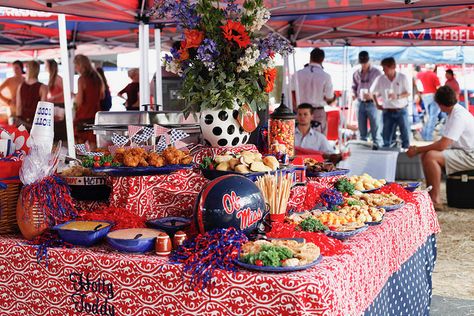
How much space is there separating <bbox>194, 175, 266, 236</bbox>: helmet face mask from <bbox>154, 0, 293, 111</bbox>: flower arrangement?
25.7 inches

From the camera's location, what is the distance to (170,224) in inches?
96.1

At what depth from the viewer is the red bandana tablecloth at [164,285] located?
1.96 meters

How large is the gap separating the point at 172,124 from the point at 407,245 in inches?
57.4

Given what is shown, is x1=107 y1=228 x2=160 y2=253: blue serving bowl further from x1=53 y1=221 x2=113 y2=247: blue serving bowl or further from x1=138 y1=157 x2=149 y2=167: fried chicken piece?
x1=138 y1=157 x2=149 y2=167: fried chicken piece

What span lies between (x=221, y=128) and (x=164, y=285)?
3.21 feet

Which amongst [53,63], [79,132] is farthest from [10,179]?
[53,63]

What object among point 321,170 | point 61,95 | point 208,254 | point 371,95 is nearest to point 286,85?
point 371,95

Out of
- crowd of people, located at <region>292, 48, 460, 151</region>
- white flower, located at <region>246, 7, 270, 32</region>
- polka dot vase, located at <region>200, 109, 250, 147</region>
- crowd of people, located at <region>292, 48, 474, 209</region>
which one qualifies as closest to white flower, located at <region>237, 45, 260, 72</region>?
white flower, located at <region>246, 7, 270, 32</region>

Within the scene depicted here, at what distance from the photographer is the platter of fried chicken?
2.59 meters

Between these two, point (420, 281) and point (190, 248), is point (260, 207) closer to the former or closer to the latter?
point (190, 248)

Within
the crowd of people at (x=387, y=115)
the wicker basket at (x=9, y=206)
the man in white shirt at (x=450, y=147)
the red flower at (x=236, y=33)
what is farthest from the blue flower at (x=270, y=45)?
the man in white shirt at (x=450, y=147)

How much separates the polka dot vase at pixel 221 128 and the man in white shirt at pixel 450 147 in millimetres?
4509

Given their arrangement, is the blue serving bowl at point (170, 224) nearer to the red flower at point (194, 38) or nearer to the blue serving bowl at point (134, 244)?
the blue serving bowl at point (134, 244)

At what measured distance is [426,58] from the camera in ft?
42.9
